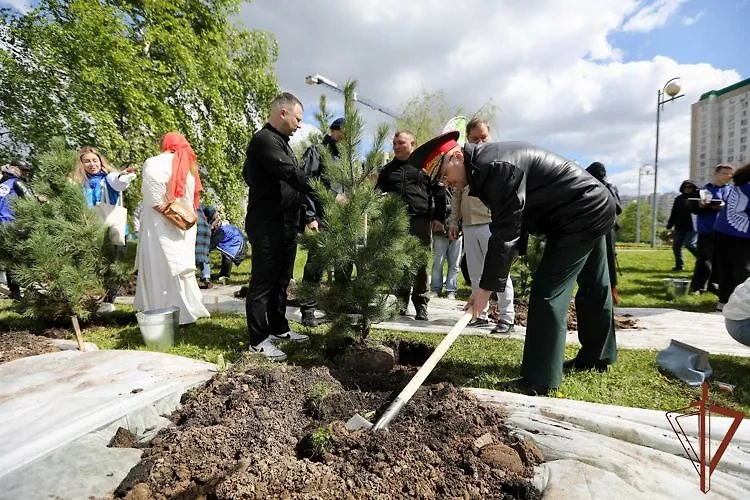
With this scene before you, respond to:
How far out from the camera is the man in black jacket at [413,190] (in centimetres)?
468

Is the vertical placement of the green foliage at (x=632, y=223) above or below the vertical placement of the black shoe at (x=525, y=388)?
above

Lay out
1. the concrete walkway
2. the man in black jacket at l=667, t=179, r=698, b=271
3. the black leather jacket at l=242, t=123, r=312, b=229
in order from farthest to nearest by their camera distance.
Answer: the man in black jacket at l=667, t=179, r=698, b=271 → the concrete walkway → the black leather jacket at l=242, t=123, r=312, b=229

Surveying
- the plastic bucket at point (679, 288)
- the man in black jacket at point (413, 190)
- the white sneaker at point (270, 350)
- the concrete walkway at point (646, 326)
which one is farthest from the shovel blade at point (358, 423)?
the plastic bucket at point (679, 288)

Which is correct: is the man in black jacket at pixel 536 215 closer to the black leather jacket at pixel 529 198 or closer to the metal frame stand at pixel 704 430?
the black leather jacket at pixel 529 198

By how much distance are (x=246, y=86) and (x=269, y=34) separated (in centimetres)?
201

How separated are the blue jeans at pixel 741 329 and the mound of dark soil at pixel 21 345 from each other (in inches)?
194

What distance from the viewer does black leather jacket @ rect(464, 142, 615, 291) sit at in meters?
2.43

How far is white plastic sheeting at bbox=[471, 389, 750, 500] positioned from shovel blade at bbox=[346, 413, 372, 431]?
2.26 ft

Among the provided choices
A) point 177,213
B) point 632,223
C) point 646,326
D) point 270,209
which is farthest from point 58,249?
point 632,223

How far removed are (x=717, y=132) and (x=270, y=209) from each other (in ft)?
269

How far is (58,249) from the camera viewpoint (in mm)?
3879

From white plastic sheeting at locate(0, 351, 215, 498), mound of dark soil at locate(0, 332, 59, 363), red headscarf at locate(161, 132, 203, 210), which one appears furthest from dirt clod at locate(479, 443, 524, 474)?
red headscarf at locate(161, 132, 203, 210)

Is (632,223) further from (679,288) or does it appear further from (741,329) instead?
(741,329)

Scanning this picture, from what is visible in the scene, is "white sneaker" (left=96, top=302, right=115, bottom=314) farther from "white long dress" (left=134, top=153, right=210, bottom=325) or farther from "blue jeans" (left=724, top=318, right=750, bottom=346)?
"blue jeans" (left=724, top=318, right=750, bottom=346)
